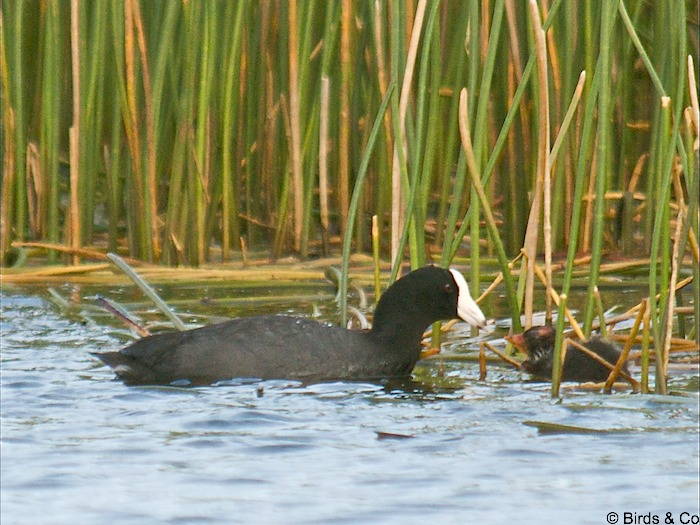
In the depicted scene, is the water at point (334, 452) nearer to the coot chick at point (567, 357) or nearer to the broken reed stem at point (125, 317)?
the coot chick at point (567, 357)

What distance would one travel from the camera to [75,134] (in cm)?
768

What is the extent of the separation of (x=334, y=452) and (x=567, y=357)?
1.44 m

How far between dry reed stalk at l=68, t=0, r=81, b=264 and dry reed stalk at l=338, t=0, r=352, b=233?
48.8 inches

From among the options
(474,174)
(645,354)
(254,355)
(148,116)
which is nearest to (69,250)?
(148,116)

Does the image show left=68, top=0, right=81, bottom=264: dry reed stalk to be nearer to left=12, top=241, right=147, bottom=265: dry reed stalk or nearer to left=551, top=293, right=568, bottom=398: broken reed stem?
left=12, top=241, right=147, bottom=265: dry reed stalk

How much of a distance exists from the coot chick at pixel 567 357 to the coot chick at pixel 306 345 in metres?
0.29

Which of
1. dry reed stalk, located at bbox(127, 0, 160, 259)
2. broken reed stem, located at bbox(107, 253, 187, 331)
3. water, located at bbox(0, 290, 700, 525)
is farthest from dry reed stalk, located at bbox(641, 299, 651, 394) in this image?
dry reed stalk, located at bbox(127, 0, 160, 259)

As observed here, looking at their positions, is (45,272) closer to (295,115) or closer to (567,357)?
(295,115)

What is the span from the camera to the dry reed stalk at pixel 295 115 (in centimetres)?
780

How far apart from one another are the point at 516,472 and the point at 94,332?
283 cm

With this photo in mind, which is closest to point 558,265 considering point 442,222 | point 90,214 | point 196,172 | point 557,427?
point 442,222

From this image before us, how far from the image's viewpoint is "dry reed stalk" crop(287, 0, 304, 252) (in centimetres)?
780

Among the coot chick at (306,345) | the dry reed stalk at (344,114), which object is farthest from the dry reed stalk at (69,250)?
the coot chick at (306,345)

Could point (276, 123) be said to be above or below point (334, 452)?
above
